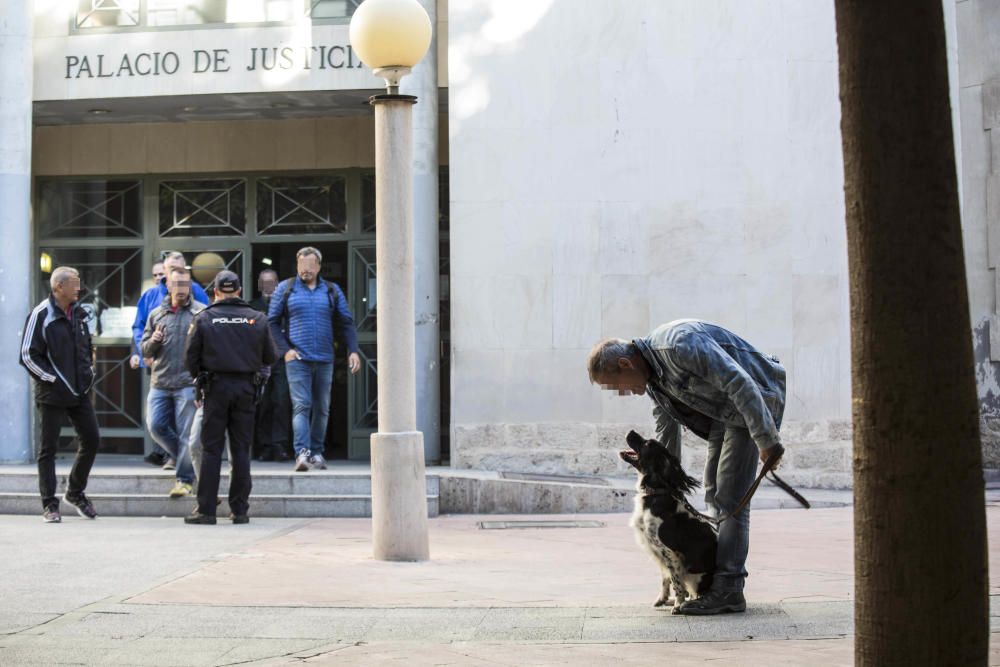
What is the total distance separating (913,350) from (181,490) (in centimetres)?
880

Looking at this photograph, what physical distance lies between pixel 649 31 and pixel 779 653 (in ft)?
27.8

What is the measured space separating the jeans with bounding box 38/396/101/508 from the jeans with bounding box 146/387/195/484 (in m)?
0.82

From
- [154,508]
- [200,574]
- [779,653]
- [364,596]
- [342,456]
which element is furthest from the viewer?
[342,456]

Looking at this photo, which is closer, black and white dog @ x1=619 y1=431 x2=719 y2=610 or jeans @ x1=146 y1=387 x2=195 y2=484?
black and white dog @ x1=619 y1=431 x2=719 y2=610

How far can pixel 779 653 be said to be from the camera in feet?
16.8

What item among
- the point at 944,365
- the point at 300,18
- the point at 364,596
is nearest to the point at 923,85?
the point at 944,365

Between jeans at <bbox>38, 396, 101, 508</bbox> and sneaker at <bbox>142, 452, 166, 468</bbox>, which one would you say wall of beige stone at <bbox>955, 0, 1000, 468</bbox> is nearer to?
sneaker at <bbox>142, 452, 166, 468</bbox>

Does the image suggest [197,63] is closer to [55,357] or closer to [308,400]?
[308,400]

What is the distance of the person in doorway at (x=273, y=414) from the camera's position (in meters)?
13.7

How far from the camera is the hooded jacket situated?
33.6 ft

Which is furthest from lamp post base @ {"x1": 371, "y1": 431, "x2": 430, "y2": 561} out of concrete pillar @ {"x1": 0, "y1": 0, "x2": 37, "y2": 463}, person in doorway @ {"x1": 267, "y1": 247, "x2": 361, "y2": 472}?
concrete pillar @ {"x1": 0, "y1": 0, "x2": 37, "y2": 463}

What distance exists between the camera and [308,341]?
39.3 feet

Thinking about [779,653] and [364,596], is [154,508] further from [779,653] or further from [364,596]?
[779,653]


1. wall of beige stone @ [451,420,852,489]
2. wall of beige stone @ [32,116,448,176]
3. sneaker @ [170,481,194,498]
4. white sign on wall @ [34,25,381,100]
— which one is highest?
white sign on wall @ [34,25,381,100]
